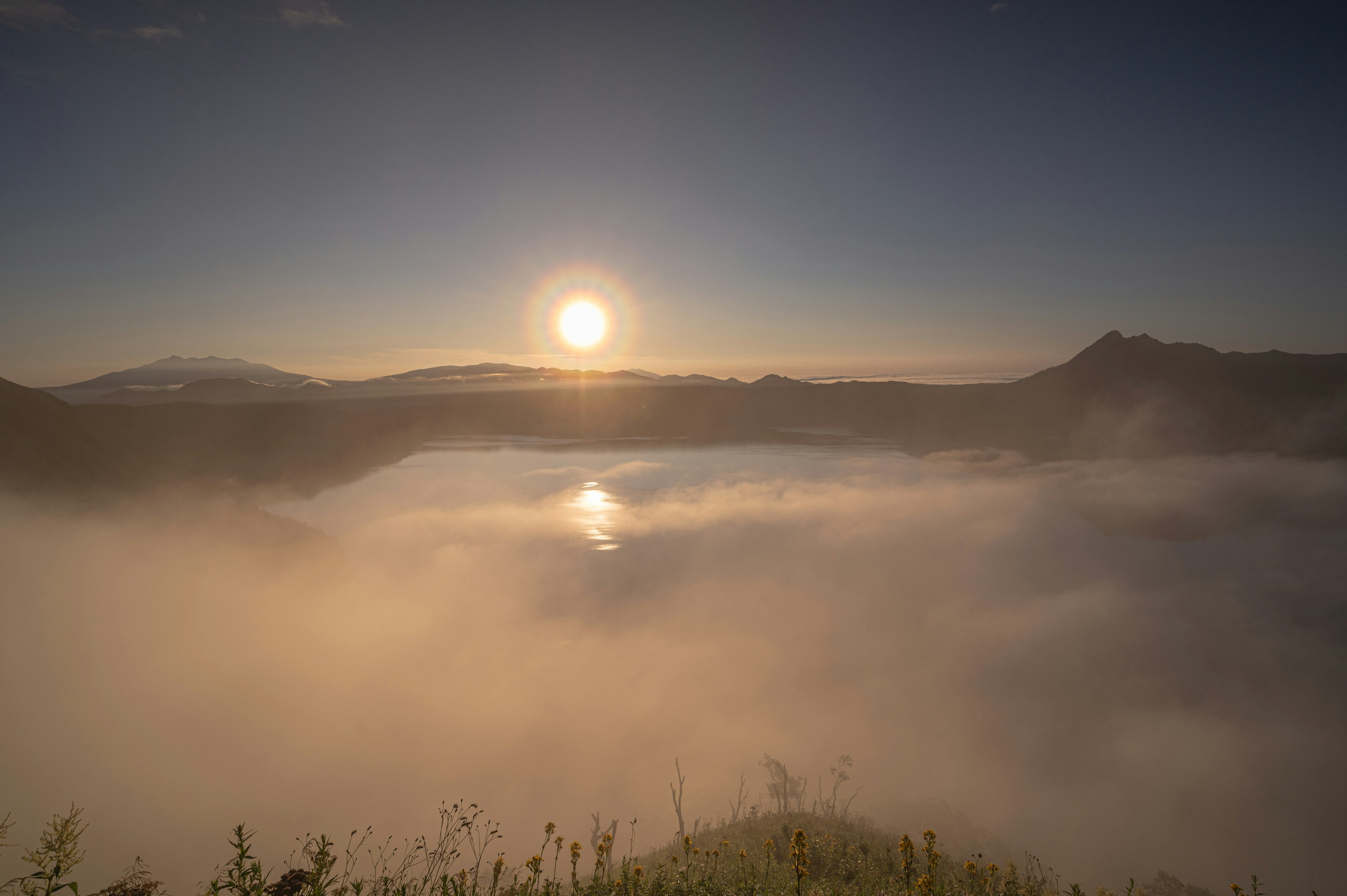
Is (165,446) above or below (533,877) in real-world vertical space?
above

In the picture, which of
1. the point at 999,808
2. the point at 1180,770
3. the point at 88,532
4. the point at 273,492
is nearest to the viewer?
the point at 88,532

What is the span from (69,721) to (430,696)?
74151 mm

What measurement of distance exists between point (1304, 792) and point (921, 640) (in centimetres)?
11222

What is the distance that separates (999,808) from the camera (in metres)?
116

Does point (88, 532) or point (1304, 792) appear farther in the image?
point (1304, 792)

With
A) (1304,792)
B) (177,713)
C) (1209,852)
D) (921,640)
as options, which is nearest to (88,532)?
(177,713)

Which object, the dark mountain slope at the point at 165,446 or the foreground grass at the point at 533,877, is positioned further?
the dark mountain slope at the point at 165,446

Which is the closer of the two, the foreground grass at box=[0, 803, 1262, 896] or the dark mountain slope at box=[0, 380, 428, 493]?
the foreground grass at box=[0, 803, 1262, 896]

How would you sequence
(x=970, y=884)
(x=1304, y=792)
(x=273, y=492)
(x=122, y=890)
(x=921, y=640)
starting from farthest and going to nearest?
(x=921, y=640)
(x=1304, y=792)
(x=273, y=492)
(x=970, y=884)
(x=122, y=890)

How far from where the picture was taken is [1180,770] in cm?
14025

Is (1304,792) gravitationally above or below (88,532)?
below

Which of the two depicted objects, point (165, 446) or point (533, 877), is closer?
point (533, 877)

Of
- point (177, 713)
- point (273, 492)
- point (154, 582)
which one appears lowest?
point (177, 713)

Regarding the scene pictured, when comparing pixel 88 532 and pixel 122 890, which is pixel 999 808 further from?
pixel 88 532
